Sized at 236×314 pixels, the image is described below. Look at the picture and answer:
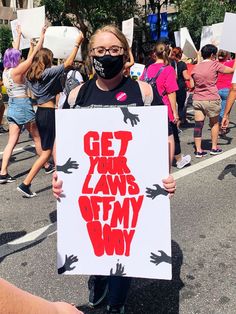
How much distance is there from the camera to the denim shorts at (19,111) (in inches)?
214

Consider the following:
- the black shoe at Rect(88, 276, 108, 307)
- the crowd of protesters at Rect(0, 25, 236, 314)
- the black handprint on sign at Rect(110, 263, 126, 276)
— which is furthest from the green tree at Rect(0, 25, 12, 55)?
the black handprint on sign at Rect(110, 263, 126, 276)

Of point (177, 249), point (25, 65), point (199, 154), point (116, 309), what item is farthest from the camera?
point (199, 154)

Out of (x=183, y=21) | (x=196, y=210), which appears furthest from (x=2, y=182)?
(x=183, y=21)

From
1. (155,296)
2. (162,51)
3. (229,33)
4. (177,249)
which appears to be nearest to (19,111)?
(162,51)

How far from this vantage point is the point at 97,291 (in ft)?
8.66

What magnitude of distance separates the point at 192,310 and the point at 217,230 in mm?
1263

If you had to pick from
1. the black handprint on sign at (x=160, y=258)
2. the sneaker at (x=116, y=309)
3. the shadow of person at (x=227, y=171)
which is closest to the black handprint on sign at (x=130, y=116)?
the black handprint on sign at (x=160, y=258)

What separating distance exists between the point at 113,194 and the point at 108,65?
0.75m

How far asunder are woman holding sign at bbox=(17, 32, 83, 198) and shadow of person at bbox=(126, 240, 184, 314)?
7.56 feet

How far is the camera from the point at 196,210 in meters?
4.20

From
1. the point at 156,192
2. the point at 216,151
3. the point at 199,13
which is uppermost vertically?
the point at 156,192

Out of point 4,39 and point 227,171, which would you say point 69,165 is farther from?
point 4,39

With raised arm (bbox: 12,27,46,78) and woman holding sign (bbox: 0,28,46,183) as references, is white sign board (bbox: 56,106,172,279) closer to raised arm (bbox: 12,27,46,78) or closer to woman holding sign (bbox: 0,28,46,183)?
raised arm (bbox: 12,27,46,78)

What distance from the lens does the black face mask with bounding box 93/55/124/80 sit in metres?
2.27
